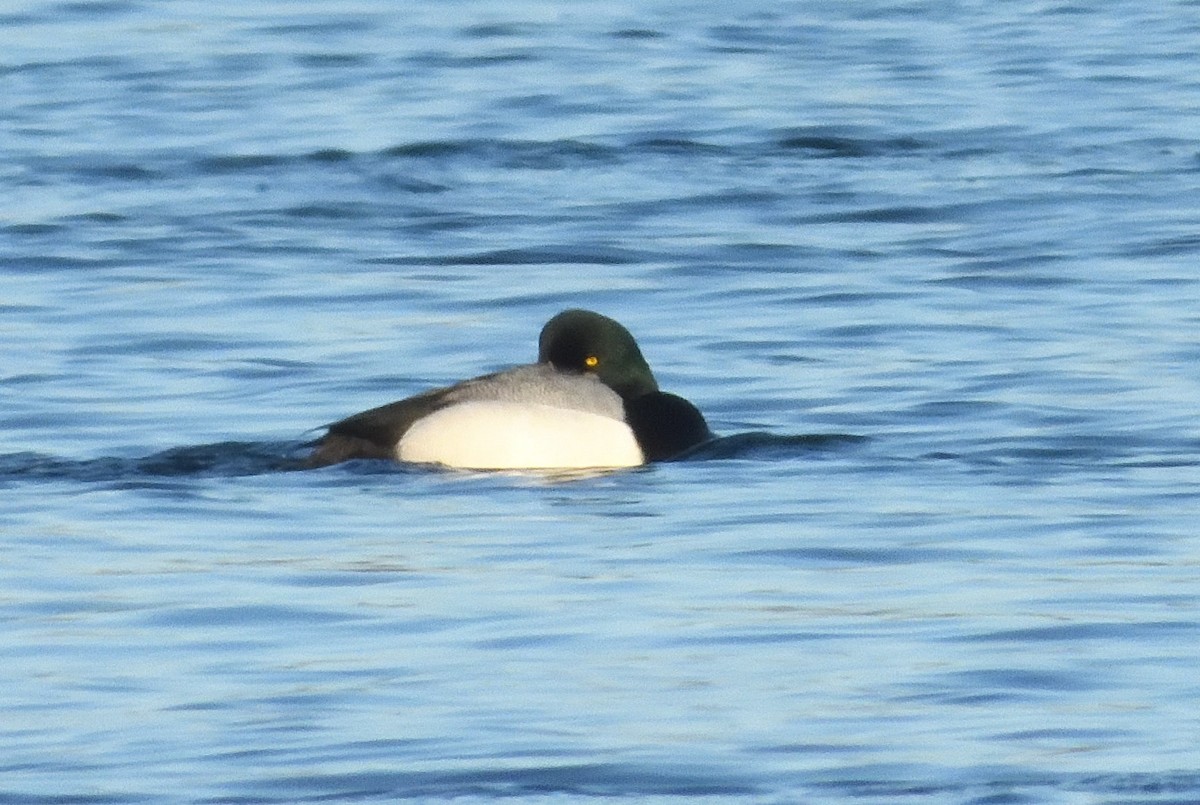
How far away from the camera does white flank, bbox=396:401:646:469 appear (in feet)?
39.6

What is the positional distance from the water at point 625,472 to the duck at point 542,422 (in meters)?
0.28

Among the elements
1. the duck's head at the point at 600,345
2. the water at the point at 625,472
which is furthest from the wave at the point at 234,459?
the duck's head at the point at 600,345

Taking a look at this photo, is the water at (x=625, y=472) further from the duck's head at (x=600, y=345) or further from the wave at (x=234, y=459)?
the duck's head at (x=600, y=345)

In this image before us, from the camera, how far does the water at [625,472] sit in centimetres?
768

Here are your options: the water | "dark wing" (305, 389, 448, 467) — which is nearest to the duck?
"dark wing" (305, 389, 448, 467)

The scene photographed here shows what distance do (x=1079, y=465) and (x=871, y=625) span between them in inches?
116

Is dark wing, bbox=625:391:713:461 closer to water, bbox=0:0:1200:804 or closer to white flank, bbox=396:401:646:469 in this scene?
white flank, bbox=396:401:646:469

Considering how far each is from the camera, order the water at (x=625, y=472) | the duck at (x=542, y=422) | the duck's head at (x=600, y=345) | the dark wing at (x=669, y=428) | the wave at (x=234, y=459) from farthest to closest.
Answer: the duck's head at (x=600, y=345) < the dark wing at (x=669, y=428) < the duck at (x=542, y=422) < the wave at (x=234, y=459) < the water at (x=625, y=472)

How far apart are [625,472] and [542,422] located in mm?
393

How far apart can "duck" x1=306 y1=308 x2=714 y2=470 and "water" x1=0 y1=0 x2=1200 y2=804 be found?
11.1 inches

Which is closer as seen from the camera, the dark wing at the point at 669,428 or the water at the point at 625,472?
the water at the point at 625,472

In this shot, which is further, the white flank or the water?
the white flank

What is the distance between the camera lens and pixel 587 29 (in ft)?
90.0

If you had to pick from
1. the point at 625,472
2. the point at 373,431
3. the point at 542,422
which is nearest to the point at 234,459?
the point at 373,431
